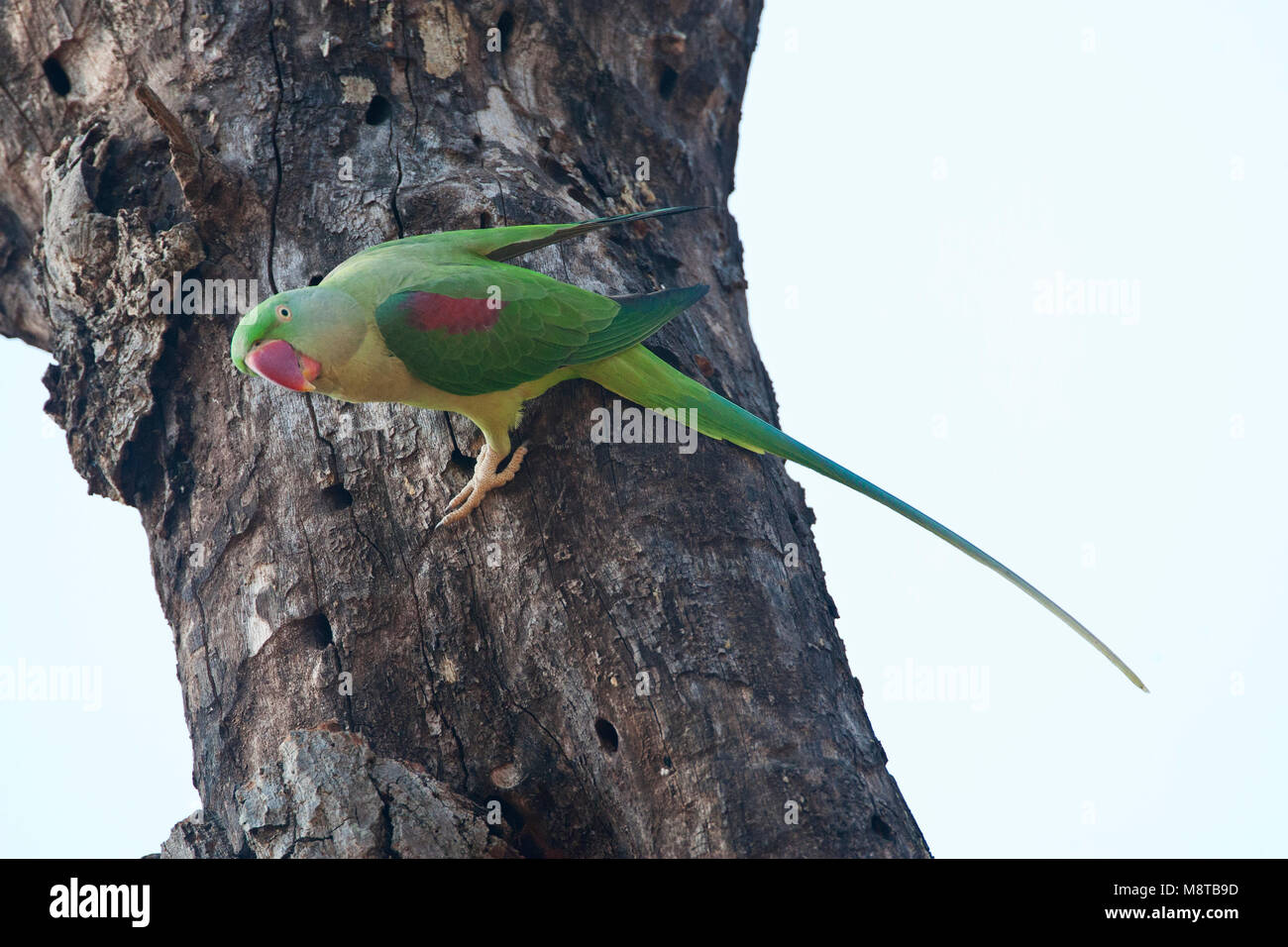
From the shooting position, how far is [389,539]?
12.0 ft

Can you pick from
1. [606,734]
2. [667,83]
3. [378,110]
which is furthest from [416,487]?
[667,83]

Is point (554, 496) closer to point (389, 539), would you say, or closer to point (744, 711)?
point (389, 539)

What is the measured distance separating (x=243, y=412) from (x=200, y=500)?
0.35m

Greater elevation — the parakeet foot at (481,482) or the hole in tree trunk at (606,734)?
the parakeet foot at (481,482)

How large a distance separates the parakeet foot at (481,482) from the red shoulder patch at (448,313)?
0.40 m

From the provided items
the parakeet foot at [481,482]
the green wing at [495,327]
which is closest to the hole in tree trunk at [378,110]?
the green wing at [495,327]

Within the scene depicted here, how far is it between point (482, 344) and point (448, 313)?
0.46 ft

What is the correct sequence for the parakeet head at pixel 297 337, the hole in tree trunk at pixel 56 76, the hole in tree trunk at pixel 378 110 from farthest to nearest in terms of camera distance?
the hole in tree trunk at pixel 56 76
the hole in tree trunk at pixel 378 110
the parakeet head at pixel 297 337

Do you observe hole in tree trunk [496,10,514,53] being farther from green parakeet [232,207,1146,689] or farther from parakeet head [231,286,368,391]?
parakeet head [231,286,368,391]

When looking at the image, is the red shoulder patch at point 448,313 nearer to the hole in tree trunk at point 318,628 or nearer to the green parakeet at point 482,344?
the green parakeet at point 482,344

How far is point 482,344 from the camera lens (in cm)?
349

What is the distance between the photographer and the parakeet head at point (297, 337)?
3379mm

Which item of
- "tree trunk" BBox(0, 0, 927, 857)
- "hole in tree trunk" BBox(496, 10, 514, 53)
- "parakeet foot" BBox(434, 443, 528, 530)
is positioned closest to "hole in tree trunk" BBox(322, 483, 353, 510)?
"tree trunk" BBox(0, 0, 927, 857)

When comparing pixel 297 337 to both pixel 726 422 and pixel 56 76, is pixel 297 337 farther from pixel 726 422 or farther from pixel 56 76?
pixel 56 76
